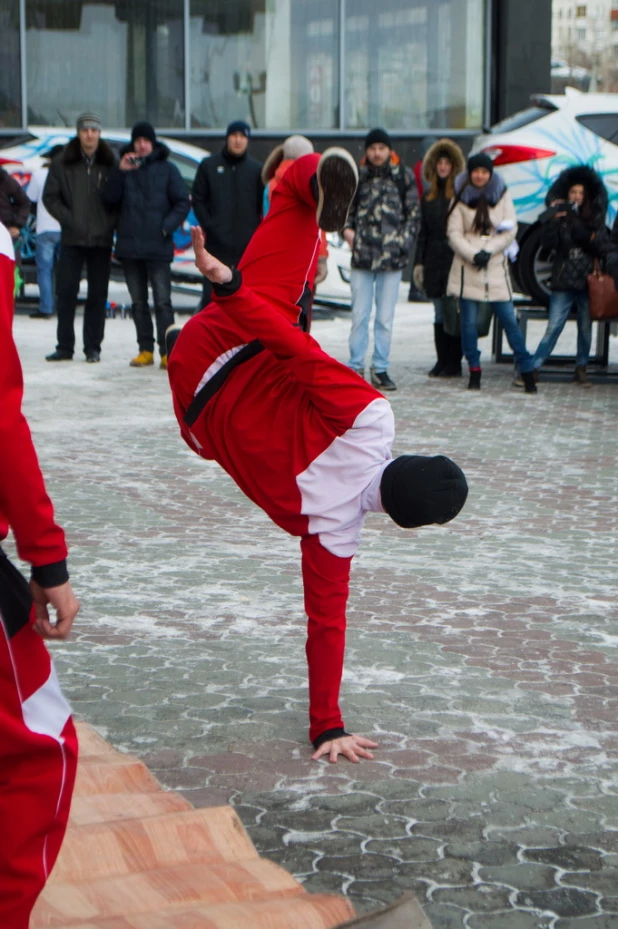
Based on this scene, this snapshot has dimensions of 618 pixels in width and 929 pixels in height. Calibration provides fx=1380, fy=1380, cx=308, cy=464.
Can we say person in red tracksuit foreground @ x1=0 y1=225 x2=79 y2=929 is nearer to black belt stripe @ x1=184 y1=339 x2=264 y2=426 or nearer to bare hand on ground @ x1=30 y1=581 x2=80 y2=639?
bare hand on ground @ x1=30 y1=581 x2=80 y2=639

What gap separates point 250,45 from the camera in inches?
893

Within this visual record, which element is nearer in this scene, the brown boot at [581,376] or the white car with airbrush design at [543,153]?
the brown boot at [581,376]

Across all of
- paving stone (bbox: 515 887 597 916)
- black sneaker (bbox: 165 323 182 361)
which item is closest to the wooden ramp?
paving stone (bbox: 515 887 597 916)

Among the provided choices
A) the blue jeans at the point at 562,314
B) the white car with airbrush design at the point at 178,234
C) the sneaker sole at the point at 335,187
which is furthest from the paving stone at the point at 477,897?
the white car with airbrush design at the point at 178,234

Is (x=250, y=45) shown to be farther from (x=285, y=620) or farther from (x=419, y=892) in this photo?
(x=419, y=892)

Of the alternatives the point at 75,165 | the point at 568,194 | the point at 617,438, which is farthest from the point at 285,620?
the point at 75,165

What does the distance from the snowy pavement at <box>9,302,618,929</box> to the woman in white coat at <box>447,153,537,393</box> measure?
8.29ft

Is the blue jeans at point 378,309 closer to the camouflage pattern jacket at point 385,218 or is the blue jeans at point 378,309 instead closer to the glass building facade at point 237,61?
the camouflage pattern jacket at point 385,218

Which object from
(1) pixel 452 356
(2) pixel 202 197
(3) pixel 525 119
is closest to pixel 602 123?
(3) pixel 525 119

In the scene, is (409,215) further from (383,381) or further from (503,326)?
(383,381)

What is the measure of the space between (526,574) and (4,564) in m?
4.06

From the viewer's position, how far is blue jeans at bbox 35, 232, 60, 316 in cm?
1554

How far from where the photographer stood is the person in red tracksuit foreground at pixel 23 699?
2.26 metres

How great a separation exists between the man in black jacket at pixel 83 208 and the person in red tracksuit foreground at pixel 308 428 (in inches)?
323
